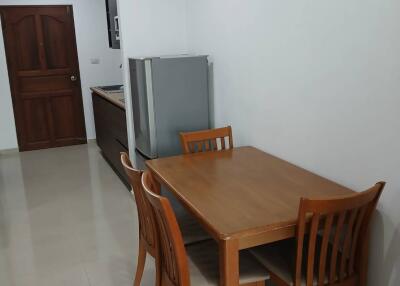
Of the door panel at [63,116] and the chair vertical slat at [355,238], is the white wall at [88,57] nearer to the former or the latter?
the door panel at [63,116]

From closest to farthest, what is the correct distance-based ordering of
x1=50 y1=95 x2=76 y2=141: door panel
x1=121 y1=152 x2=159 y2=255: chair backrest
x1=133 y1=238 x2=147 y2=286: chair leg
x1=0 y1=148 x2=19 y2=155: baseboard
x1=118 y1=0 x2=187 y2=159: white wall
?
x1=121 y1=152 x2=159 y2=255: chair backrest
x1=133 y1=238 x2=147 y2=286: chair leg
x1=118 y1=0 x2=187 y2=159: white wall
x1=0 y1=148 x2=19 y2=155: baseboard
x1=50 y1=95 x2=76 y2=141: door panel

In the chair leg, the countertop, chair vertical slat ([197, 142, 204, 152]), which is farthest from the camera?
the countertop

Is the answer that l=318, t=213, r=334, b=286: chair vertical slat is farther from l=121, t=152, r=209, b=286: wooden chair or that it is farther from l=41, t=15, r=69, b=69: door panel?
l=41, t=15, r=69, b=69: door panel

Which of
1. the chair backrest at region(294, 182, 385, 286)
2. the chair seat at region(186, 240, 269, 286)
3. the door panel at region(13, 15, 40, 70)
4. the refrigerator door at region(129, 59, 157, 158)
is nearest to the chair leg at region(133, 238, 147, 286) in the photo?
the chair seat at region(186, 240, 269, 286)

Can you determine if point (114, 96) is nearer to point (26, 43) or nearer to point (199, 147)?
point (26, 43)

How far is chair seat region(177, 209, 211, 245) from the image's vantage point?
223cm

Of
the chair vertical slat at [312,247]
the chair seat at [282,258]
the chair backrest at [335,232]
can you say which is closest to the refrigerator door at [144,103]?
the chair seat at [282,258]

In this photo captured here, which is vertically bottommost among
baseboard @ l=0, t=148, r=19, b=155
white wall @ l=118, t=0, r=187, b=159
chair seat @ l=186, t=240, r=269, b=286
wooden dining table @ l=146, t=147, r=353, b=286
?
baseboard @ l=0, t=148, r=19, b=155

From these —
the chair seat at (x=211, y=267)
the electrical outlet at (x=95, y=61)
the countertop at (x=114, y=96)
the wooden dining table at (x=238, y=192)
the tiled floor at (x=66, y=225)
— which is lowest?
the tiled floor at (x=66, y=225)

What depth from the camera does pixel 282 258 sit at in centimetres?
198

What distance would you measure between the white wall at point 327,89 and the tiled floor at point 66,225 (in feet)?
4.30

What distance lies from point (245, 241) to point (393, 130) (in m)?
0.81

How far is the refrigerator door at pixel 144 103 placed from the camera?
334cm

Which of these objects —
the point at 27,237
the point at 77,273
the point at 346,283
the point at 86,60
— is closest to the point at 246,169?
the point at 346,283
